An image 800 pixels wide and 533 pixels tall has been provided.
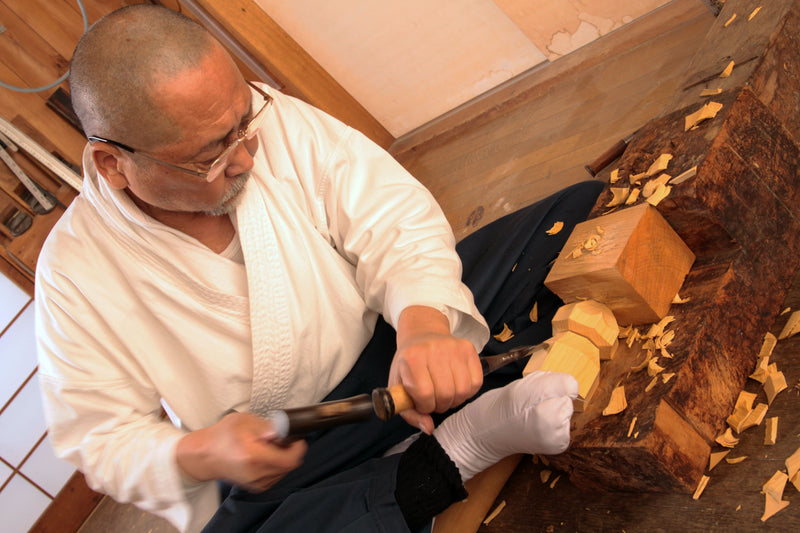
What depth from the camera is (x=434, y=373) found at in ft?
3.78

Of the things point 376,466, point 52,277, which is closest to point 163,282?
point 52,277

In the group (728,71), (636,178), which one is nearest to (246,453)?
(636,178)

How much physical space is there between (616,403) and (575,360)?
0.41ft

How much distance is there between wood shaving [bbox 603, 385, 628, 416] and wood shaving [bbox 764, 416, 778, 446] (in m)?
0.25

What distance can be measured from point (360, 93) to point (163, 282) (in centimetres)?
236

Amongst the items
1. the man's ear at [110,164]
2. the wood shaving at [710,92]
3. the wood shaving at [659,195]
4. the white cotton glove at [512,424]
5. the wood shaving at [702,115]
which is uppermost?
the man's ear at [110,164]

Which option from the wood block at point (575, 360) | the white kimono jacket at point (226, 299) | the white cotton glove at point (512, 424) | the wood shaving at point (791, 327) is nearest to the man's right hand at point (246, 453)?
the white kimono jacket at point (226, 299)

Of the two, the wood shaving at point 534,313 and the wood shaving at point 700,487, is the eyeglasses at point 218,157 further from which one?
the wood shaving at point 700,487

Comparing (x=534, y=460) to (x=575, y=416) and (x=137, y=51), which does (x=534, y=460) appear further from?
(x=137, y=51)

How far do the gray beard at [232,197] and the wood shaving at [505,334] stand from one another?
789 millimetres

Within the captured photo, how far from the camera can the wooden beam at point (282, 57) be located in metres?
3.06

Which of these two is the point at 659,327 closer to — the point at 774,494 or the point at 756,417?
the point at 756,417

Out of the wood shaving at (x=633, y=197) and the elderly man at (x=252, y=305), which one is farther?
the wood shaving at (x=633, y=197)

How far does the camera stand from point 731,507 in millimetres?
1073
